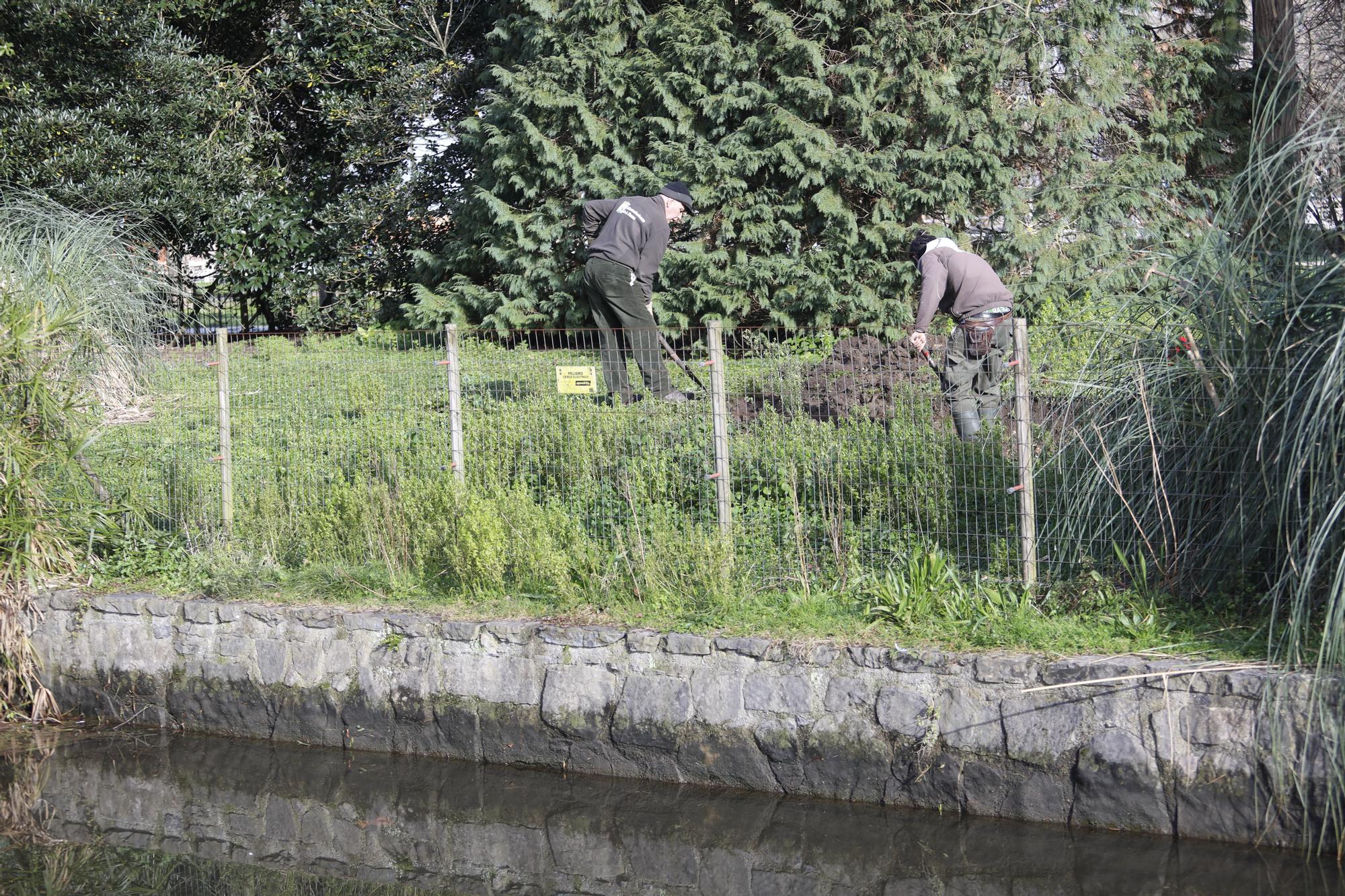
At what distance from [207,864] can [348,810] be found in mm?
733

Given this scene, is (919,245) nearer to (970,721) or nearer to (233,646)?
(970,721)

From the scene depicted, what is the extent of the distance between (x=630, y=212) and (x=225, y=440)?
3421 mm

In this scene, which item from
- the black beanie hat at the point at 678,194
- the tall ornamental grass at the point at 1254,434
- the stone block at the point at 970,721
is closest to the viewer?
the tall ornamental grass at the point at 1254,434

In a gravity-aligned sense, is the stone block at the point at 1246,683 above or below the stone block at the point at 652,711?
above

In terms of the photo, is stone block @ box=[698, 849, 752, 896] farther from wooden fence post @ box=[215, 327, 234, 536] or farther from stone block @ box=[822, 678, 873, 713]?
wooden fence post @ box=[215, 327, 234, 536]

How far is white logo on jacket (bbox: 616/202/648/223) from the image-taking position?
9453 millimetres

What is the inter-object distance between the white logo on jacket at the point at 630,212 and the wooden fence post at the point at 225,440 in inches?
120

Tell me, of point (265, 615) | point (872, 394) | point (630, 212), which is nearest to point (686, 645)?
point (872, 394)

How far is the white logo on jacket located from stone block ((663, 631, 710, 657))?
4290mm

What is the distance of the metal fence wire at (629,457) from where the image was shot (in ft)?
20.9

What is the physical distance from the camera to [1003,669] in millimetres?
5410

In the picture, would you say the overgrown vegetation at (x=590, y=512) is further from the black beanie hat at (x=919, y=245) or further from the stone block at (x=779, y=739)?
the black beanie hat at (x=919, y=245)

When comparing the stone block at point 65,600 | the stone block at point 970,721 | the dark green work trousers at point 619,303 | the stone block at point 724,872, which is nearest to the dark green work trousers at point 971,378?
the stone block at point 970,721

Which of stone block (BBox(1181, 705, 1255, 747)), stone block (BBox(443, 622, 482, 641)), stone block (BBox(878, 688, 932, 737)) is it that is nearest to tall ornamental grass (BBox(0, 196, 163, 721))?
stone block (BBox(443, 622, 482, 641))
